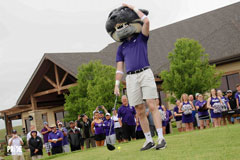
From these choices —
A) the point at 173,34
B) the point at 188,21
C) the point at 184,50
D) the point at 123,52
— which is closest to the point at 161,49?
the point at 173,34

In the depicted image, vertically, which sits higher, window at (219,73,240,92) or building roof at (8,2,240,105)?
building roof at (8,2,240,105)

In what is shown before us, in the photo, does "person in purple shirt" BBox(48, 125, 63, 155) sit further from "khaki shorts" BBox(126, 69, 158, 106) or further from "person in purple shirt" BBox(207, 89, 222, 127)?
"khaki shorts" BBox(126, 69, 158, 106)

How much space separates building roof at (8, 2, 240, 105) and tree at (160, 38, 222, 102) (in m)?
2.85

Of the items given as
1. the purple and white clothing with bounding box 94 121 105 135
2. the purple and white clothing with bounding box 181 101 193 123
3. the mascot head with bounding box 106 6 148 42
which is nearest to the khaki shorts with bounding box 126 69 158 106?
the mascot head with bounding box 106 6 148 42

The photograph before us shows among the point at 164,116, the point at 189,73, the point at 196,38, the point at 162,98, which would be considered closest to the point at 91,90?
the point at 189,73

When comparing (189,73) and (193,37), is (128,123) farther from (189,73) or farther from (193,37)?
(193,37)

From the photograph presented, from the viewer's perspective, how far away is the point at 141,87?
20.1ft

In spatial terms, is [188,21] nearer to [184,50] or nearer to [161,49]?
[161,49]

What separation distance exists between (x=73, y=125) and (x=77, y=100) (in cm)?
812

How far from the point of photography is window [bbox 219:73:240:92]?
23891 millimetres

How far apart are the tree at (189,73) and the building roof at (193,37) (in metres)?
2.85

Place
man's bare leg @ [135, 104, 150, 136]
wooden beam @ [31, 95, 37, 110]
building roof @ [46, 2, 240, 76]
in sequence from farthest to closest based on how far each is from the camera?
wooden beam @ [31, 95, 37, 110] < building roof @ [46, 2, 240, 76] < man's bare leg @ [135, 104, 150, 136]

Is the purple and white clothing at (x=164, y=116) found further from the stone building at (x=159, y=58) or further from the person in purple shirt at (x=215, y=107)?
the stone building at (x=159, y=58)

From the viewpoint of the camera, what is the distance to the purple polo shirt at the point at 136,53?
20.2 ft
